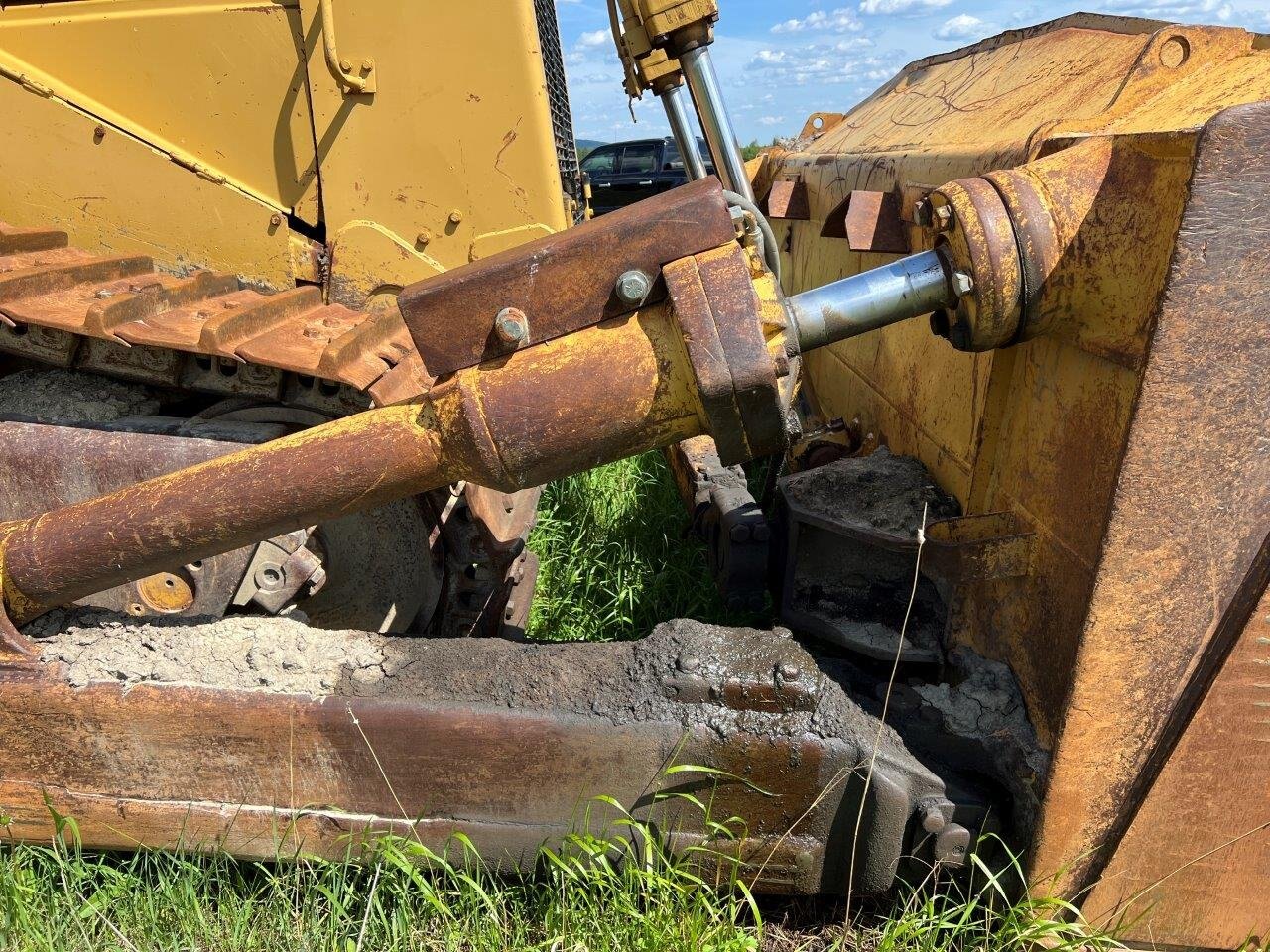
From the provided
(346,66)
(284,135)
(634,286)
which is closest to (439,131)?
(346,66)

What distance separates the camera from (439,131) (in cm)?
262

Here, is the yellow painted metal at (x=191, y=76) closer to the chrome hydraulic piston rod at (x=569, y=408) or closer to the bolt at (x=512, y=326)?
the chrome hydraulic piston rod at (x=569, y=408)

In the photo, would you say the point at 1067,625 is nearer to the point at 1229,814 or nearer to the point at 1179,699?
the point at 1179,699

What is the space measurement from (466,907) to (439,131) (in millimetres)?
2017

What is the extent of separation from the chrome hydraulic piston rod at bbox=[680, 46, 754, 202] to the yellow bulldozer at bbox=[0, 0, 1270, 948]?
0.65 meters

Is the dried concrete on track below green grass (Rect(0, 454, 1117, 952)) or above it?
above

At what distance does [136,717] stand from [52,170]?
179 cm

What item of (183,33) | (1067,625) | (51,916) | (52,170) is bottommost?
(51,916)

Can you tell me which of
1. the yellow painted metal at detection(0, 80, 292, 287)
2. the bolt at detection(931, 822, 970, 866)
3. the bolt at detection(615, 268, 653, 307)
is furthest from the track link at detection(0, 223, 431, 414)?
the bolt at detection(931, 822, 970, 866)

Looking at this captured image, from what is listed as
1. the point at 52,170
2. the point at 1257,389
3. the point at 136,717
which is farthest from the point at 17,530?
the point at 1257,389

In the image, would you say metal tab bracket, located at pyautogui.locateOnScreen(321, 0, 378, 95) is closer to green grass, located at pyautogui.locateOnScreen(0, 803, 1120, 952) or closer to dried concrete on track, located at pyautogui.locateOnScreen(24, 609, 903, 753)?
dried concrete on track, located at pyautogui.locateOnScreen(24, 609, 903, 753)

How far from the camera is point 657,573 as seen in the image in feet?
11.8

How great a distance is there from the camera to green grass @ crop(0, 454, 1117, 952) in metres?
1.69

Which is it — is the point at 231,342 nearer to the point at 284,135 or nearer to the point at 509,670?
the point at 284,135
